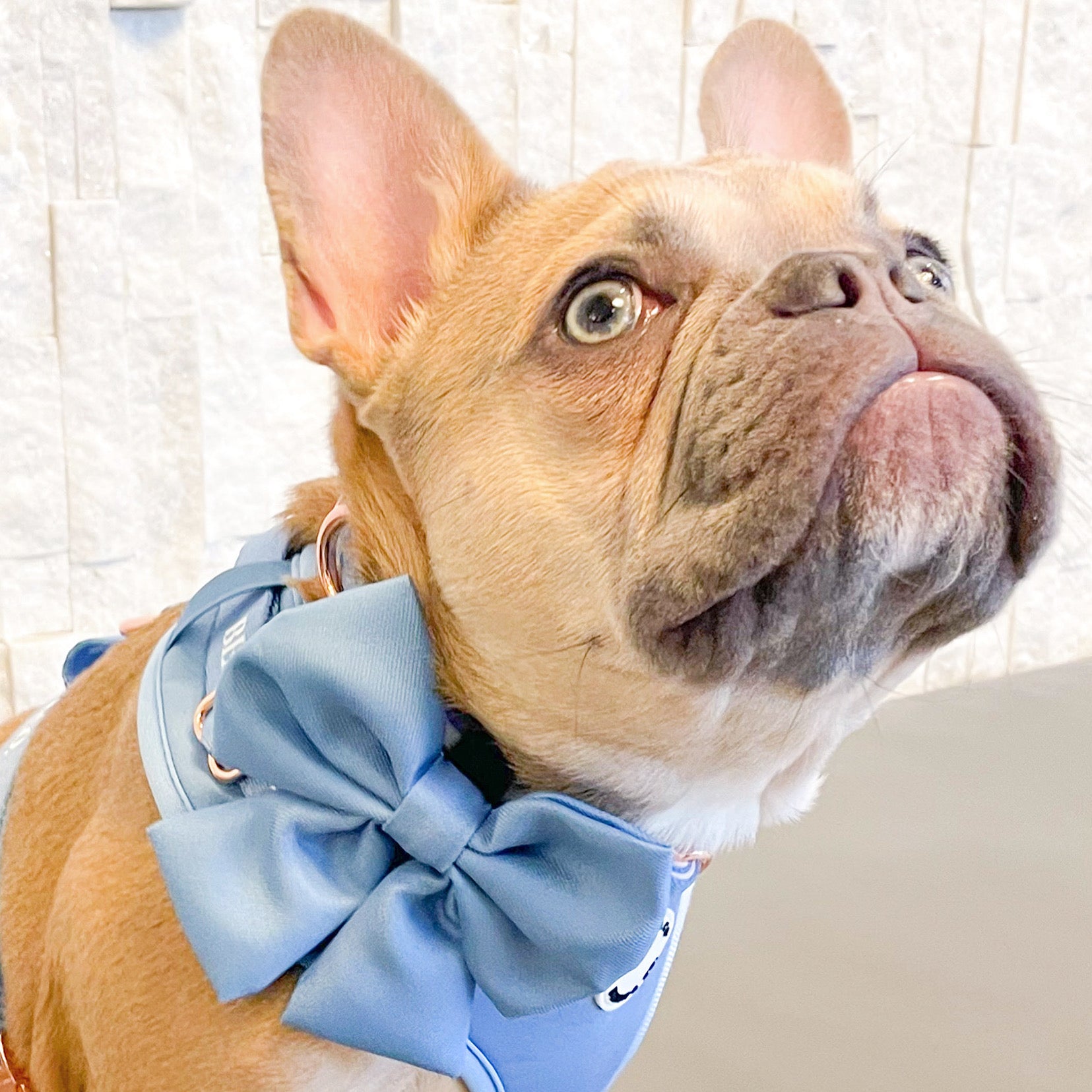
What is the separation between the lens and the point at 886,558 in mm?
742

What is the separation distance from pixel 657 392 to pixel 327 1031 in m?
0.44

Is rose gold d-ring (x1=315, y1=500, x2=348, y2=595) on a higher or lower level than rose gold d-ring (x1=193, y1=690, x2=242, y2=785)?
higher

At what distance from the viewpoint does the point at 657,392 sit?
84 cm

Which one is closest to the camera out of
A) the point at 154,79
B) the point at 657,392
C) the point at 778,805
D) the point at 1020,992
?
the point at 657,392

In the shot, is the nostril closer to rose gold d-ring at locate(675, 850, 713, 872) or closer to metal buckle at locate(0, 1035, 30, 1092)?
rose gold d-ring at locate(675, 850, 713, 872)

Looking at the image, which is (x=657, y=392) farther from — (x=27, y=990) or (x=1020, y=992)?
(x=1020, y=992)

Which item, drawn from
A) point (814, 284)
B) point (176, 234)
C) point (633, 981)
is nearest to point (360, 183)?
point (814, 284)

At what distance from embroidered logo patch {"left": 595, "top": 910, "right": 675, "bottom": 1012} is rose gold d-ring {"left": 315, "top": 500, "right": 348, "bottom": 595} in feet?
1.11

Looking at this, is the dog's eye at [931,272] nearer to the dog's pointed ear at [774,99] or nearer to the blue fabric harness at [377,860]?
the dog's pointed ear at [774,99]

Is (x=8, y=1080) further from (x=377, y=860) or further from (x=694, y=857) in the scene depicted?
(x=694, y=857)

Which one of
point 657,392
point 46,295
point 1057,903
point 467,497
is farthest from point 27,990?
point 1057,903

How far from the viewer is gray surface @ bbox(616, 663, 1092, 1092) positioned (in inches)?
56.6

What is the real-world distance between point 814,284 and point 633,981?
53 centimetres

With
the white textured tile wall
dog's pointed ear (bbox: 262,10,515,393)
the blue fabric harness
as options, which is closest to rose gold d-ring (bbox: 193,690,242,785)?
the blue fabric harness
